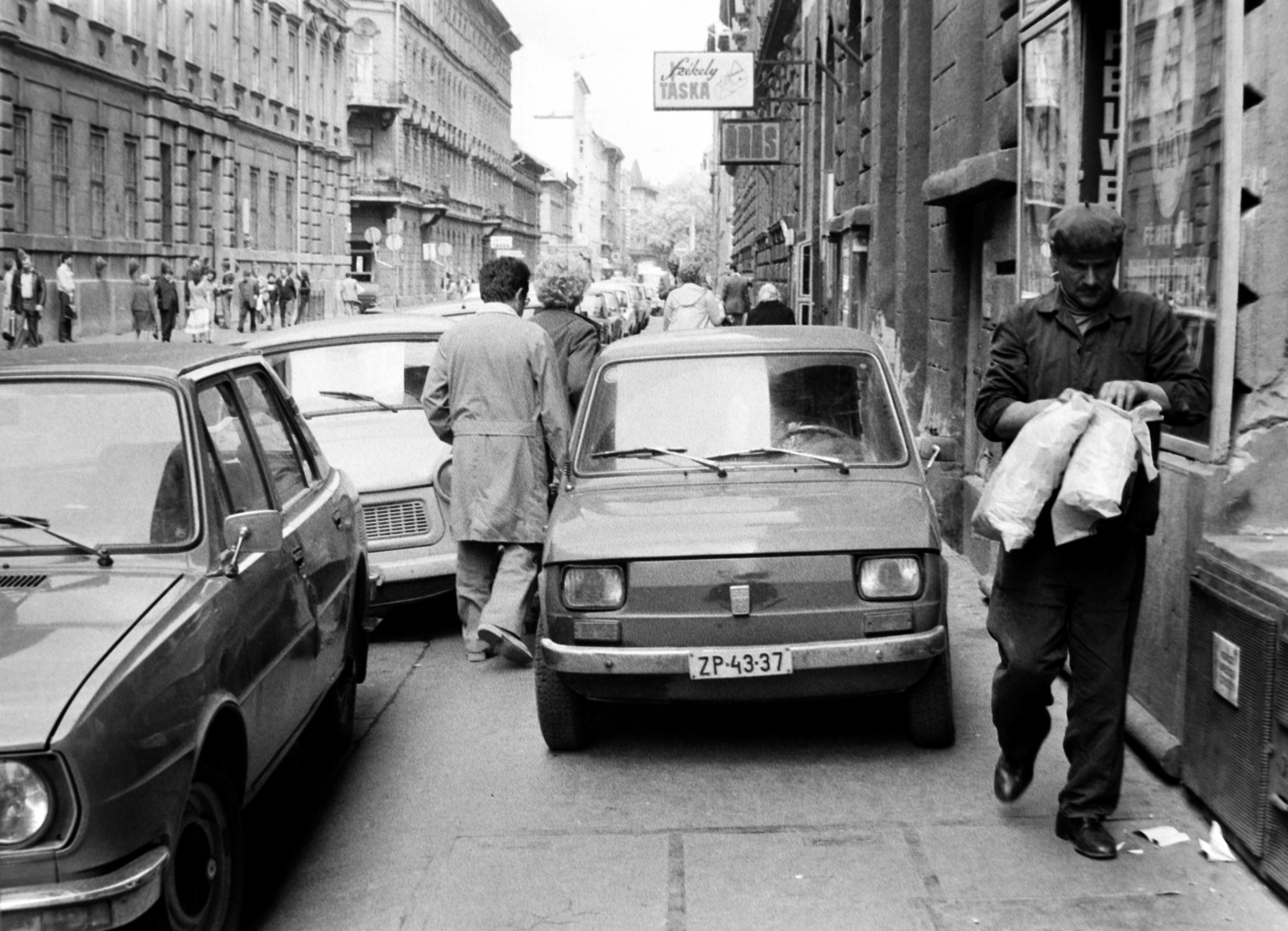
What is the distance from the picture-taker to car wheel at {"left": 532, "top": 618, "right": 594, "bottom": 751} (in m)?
6.24

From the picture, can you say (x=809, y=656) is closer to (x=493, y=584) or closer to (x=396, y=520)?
(x=493, y=584)

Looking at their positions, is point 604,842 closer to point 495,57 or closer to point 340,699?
point 340,699

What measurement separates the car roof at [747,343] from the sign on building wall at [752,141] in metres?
25.3

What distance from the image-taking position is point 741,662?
5871 mm

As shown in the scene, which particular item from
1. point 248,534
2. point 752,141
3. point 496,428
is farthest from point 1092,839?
point 752,141

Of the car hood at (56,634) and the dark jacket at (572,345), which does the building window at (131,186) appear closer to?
the dark jacket at (572,345)

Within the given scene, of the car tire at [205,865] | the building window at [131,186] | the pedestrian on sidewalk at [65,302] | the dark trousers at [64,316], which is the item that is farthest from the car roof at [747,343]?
the building window at [131,186]

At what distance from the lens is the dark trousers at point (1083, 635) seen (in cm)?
491

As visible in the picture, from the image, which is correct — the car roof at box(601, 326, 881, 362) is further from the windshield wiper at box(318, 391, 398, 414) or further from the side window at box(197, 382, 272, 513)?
the windshield wiper at box(318, 391, 398, 414)

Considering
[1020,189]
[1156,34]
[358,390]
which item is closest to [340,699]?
[358,390]

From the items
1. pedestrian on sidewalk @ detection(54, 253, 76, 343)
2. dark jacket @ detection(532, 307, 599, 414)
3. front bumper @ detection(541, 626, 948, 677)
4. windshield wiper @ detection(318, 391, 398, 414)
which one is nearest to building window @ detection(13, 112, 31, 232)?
pedestrian on sidewalk @ detection(54, 253, 76, 343)

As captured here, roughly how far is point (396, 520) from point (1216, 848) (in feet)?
15.8

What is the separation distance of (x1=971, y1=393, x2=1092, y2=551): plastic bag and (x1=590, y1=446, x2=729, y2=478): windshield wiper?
6.58ft

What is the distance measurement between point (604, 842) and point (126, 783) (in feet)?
6.71
